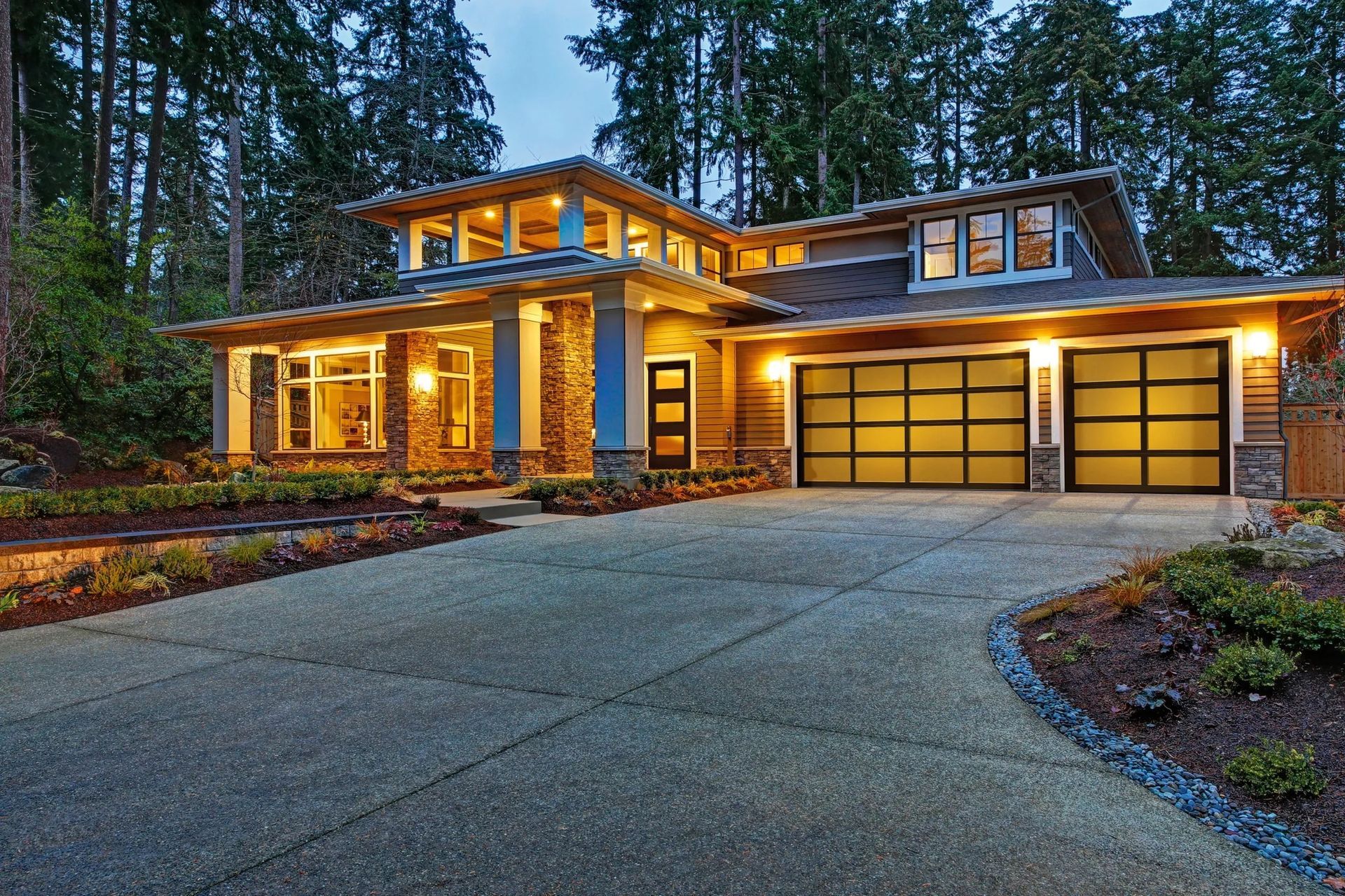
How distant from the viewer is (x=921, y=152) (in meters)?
28.1

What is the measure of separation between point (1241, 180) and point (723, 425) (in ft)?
65.5

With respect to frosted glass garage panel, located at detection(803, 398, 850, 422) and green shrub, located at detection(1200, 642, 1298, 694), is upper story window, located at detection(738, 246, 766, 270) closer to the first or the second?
frosted glass garage panel, located at detection(803, 398, 850, 422)

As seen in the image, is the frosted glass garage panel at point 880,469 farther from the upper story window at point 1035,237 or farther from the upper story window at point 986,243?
the upper story window at point 1035,237

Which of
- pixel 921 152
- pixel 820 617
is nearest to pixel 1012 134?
pixel 921 152

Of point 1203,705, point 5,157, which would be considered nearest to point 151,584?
point 1203,705

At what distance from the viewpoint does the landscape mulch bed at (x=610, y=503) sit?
1041 centimetres

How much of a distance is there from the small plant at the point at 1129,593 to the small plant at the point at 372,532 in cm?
636

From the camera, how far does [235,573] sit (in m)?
6.81

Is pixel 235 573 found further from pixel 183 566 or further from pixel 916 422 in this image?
pixel 916 422

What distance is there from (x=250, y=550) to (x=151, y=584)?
2.82 feet

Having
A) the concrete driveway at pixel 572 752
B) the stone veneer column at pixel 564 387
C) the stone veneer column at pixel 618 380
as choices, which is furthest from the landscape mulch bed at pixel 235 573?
the stone veneer column at pixel 564 387

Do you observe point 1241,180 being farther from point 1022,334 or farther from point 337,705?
point 337,705

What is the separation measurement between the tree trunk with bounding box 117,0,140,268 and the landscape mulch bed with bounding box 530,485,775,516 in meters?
13.1

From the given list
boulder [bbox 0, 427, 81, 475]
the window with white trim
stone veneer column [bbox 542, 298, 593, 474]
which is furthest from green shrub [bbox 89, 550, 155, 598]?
the window with white trim
